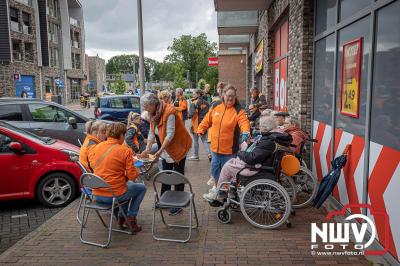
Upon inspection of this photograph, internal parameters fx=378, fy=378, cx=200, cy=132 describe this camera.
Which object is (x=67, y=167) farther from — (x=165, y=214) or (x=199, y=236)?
(x=199, y=236)

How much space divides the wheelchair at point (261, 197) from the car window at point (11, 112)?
6.84 m

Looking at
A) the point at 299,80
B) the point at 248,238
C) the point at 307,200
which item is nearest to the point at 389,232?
the point at 248,238

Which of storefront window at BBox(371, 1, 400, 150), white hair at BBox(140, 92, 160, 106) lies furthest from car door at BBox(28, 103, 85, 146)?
storefront window at BBox(371, 1, 400, 150)

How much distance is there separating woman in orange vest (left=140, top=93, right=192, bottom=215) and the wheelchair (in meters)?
0.75

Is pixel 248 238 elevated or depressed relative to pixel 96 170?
depressed

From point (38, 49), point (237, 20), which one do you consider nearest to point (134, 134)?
point (237, 20)

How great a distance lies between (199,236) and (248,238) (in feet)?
2.02

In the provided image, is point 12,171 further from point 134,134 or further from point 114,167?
point 114,167

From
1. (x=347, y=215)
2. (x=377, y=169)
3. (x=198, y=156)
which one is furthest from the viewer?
(x=198, y=156)

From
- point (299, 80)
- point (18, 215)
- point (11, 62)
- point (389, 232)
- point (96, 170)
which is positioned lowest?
point (18, 215)

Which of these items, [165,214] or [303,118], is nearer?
[165,214]

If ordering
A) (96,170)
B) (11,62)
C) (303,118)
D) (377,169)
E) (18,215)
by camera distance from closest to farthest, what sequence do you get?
(377,169) < (96,170) < (18,215) < (303,118) < (11,62)

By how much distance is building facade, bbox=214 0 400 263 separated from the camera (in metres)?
3.74

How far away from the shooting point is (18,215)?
6.04 meters
